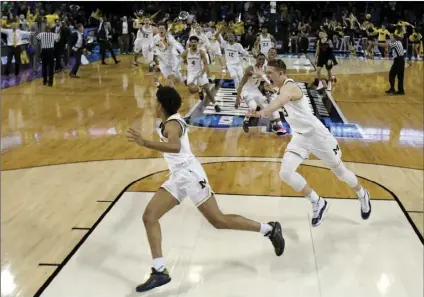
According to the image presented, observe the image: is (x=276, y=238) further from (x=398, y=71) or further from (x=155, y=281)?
(x=398, y=71)

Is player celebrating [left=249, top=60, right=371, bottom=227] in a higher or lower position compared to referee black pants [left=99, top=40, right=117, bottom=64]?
lower

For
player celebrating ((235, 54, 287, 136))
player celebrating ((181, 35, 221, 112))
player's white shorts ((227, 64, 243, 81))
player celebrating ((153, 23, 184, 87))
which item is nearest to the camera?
player celebrating ((235, 54, 287, 136))

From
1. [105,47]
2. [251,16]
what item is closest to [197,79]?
Result: [251,16]

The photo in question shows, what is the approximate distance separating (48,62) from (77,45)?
0.90m

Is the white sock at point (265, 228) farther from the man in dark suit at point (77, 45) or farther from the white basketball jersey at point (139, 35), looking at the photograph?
the man in dark suit at point (77, 45)

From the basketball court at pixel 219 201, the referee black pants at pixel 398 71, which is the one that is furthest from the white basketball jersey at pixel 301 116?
the referee black pants at pixel 398 71

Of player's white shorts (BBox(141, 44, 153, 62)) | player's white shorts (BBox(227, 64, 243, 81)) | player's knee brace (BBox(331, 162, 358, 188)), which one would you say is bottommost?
player's knee brace (BBox(331, 162, 358, 188))

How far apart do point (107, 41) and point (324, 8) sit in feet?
14.1

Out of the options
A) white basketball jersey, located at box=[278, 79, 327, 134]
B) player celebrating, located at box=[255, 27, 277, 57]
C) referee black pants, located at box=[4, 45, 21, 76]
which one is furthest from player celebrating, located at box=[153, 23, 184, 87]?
referee black pants, located at box=[4, 45, 21, 76]

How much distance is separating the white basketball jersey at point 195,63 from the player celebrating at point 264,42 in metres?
1.12

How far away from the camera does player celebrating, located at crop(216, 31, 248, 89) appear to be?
32.6 feet

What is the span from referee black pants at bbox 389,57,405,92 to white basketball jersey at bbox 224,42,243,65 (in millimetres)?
3181

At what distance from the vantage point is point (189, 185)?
4121 millimetres

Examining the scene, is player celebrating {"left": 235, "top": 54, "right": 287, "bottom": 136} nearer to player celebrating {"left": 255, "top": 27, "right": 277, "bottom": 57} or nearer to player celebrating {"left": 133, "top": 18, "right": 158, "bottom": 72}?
player celebrating {"left": 255, "top": 27, "right": 277, "bottom": 57}
